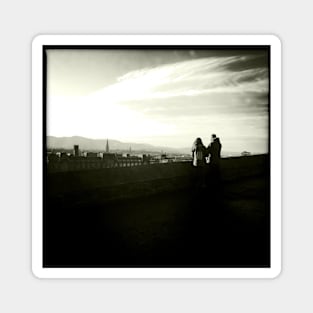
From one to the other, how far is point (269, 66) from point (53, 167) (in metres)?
1.57

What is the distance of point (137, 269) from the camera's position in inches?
110

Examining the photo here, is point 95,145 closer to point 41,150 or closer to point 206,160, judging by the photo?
point 41,150

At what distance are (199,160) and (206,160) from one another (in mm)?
52

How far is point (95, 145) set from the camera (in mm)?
2777

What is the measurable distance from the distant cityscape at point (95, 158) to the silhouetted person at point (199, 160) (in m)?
0.04

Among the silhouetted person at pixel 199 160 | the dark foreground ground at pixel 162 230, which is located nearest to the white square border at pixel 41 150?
the dark foreground ground at pixel 162 230

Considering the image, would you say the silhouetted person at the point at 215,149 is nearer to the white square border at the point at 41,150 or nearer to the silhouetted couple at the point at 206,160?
the silhouetted couple at the point at 206,160

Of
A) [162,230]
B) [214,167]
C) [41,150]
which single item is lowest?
[162,230]

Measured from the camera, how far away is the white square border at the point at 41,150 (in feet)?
9.12

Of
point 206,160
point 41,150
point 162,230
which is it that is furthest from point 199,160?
point 41,150

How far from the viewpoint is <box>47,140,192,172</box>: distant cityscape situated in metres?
2.78
